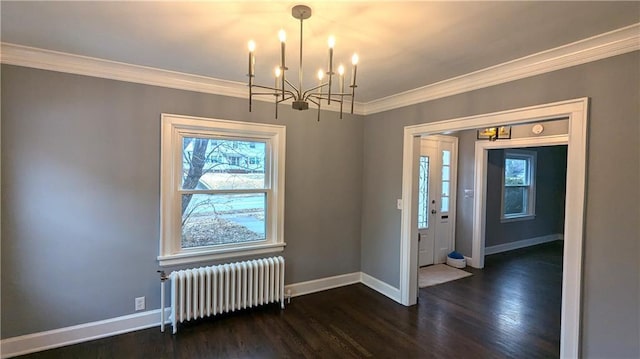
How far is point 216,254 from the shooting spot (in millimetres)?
3352

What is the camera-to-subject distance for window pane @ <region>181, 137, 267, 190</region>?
326cm

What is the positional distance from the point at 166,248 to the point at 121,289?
0.52m

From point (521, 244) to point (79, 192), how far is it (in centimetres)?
756

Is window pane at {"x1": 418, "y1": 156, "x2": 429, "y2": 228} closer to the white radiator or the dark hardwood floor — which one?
the dark hardwood floor

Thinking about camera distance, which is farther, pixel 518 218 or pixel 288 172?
pixel 518 218

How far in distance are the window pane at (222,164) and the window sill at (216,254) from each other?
0.69 m

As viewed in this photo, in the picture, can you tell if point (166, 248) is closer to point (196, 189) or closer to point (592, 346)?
point (196, 189)

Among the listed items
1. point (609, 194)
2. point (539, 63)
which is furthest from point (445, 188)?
point (609, 194)

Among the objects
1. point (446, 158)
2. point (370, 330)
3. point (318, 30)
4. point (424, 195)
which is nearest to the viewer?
point (318, 30)

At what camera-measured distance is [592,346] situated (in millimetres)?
2180

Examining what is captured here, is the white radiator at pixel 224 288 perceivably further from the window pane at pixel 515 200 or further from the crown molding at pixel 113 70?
the window pane at pixel 515 200

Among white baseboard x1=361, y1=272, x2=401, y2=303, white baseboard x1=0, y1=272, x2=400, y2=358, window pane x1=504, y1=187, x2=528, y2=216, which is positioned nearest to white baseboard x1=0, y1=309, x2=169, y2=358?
white baseboard x1=0, y1=272, x2=400, y2=358

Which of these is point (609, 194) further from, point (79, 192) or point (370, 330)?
point (79, 192)

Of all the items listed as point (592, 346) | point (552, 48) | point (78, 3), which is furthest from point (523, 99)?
point (78, 3)
